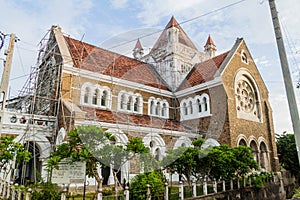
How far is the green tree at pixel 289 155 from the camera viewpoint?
22281 mm

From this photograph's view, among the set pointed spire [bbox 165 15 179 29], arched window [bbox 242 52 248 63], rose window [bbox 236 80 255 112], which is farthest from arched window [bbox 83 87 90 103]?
arched window [bbox 242 52 248 63]

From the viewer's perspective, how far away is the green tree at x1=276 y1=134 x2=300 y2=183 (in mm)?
22281

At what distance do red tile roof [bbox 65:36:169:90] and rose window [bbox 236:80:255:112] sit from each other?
20.1 ft

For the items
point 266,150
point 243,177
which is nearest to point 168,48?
point 266,150

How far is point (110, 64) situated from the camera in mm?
18781

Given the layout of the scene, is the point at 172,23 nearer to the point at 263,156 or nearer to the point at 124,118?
the point at 124,118

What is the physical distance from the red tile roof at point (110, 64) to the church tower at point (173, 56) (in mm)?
1104

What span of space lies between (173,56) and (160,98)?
5.28 m

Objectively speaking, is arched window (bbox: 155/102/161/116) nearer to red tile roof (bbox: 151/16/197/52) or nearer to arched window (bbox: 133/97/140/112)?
arched window (bbox: 133/97/140/112)

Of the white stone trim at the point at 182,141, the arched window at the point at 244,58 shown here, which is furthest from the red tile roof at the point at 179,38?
the white stone trim at the point at 182,141

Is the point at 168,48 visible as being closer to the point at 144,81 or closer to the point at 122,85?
the point at 144,81

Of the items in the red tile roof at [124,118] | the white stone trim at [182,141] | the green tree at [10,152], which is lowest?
the green tree at [10,152]

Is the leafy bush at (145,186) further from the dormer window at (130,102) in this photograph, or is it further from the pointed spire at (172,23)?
the pointed spire at (172,23)

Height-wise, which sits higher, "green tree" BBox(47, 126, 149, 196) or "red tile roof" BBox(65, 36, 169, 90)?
"red tile roof" BBox(65, 36, 169, 90)
